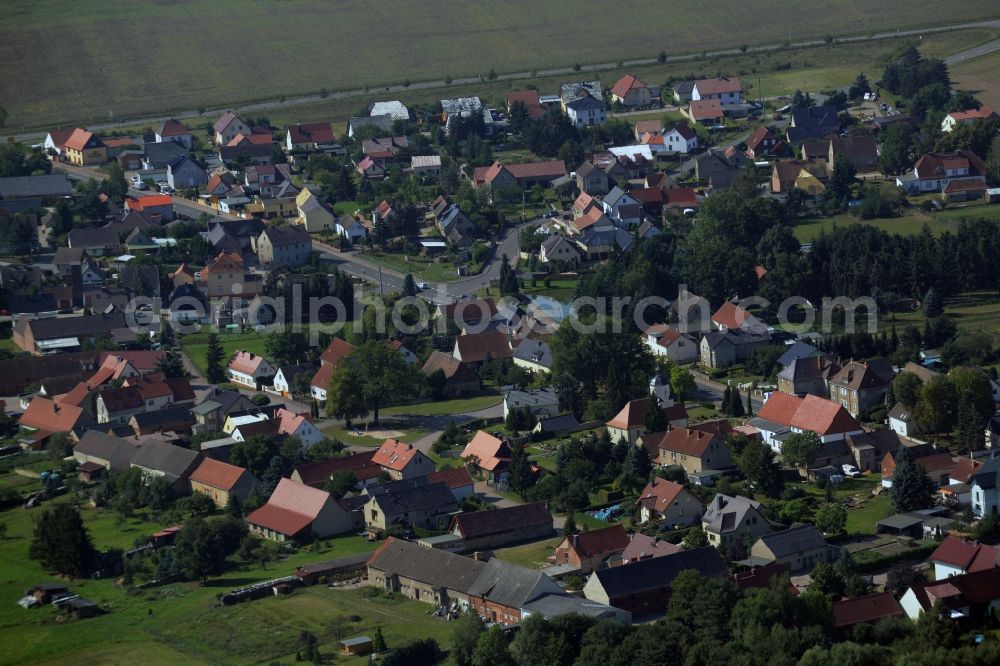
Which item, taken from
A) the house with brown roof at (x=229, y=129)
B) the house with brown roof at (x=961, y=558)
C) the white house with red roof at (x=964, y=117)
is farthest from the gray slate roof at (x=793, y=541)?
the house with brown roof at (x=229, y=129)

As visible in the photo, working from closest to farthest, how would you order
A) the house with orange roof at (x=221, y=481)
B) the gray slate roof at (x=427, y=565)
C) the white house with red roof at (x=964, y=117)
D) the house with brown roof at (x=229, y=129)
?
the gray slate roof at (x=427, y=565) < the house with orange roof at (x=221, y=481) < the white house with red roof at (x=964, y=117) < the house with brown roof at (x=229, y=129)

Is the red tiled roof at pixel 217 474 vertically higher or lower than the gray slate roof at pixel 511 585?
higher

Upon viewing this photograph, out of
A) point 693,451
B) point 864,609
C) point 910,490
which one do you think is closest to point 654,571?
point 864,609

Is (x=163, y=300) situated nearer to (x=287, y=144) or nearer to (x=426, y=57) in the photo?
(x=287, y=144)

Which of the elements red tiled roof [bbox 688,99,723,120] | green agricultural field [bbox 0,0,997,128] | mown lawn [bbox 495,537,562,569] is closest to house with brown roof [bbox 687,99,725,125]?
red tiled roof [bbox 688,99,723,120]

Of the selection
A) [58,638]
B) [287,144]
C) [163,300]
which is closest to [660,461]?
[58,638]

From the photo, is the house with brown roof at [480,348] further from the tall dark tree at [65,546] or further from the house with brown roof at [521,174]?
the house with brown roof at [521,174]

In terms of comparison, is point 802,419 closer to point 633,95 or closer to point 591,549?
point 591,549
